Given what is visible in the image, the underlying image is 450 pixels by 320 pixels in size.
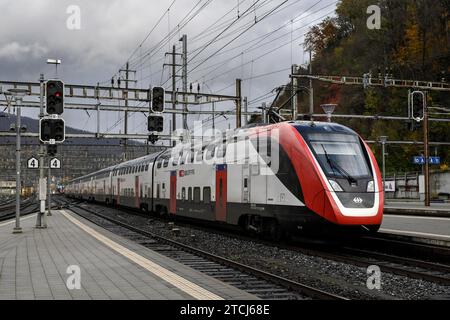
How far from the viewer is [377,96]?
64.6 meters

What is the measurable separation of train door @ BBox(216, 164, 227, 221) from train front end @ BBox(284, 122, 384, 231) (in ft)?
15.4

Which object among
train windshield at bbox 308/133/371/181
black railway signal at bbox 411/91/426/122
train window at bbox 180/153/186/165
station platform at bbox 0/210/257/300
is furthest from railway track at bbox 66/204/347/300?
black railway signal at bbox 411/91/426/122

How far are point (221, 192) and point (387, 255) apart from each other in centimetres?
715

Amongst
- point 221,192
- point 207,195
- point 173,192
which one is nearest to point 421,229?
point 221,192

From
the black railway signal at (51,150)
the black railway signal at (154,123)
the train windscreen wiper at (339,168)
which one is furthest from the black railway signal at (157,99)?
the train windscreen wiper at (339,168)

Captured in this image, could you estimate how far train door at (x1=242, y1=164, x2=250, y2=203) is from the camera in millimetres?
17797

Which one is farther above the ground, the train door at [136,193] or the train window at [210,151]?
the train window at [210,151]

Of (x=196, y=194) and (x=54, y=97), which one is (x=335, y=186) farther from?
(x=54, y=97)

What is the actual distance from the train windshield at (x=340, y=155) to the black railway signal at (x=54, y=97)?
8010 mm

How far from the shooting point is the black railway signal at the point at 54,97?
59.9 feet

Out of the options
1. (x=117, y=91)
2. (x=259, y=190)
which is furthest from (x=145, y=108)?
(x=259, y=190)

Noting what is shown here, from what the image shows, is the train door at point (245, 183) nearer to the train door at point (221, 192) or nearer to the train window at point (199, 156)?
the train door at point (221, 192)
